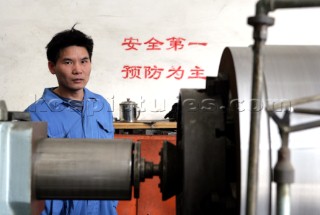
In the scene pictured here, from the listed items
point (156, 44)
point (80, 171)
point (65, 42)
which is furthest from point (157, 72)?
point (80, 171)

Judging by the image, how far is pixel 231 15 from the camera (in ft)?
9.52

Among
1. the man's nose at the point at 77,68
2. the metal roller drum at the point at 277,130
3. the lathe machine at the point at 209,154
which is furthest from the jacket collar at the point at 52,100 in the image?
the metal roller drum at the point at 277,130

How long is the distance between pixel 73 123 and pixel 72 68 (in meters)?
0.25

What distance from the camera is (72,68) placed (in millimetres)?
1686

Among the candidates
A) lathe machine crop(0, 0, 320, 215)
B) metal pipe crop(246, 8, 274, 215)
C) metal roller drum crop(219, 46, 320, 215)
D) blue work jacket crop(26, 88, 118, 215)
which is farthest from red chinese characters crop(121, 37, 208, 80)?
metal pipe crop(246, 8, 274, 215)

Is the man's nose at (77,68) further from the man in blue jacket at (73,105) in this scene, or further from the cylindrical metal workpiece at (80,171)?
the cylindrical metal workpiece at (80,171)

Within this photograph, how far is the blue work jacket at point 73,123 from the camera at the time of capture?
1.48 m

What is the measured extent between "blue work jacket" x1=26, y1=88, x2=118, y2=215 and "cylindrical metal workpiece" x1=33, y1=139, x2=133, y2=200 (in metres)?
0.84

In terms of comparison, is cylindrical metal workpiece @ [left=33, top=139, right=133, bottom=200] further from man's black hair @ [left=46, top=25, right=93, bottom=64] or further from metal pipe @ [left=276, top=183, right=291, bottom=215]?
man's black hair @ [left=46, top=25, right=93, bottom=64]

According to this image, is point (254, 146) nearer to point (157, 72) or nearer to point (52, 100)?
point (52, 100)

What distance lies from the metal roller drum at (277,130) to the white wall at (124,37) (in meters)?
2.25

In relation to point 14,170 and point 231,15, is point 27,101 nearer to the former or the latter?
point 231,15

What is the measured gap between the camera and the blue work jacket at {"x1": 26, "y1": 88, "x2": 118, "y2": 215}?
1.48 metres

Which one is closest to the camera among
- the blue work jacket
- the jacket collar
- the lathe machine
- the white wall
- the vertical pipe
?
the vertical pipe
